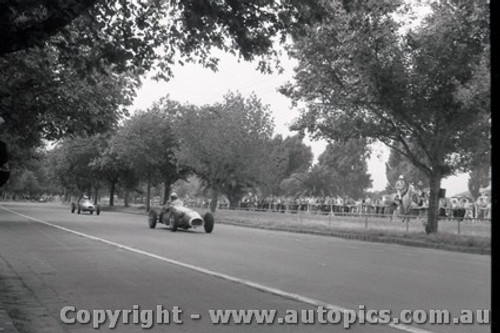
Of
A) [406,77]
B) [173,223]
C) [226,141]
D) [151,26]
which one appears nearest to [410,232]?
[406,77]

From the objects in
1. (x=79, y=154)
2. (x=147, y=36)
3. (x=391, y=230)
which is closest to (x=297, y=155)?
(x=79, y=154)

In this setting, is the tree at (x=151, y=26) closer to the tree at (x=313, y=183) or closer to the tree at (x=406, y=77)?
the tree at (x=406, y=77)

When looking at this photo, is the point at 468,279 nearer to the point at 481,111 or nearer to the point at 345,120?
the point at 481,111

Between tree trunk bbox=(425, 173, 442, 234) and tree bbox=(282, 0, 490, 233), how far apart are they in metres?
0.04

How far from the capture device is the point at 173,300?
7.40 metres

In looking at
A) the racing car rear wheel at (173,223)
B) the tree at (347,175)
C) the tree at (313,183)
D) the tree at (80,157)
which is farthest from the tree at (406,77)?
the tree at (313,183)

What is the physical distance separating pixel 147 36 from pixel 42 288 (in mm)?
6376

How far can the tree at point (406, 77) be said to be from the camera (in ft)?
65.4

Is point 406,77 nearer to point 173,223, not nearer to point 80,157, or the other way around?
point 173,223

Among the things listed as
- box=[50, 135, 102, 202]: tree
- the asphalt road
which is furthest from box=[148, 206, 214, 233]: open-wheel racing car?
box=[50, 135, 102, 202]: tree

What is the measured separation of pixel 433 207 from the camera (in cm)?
2202

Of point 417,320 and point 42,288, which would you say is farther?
point 42,288

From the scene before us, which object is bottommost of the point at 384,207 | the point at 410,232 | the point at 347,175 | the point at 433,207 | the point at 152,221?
the point at 152,221

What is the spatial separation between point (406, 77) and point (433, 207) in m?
5.17
